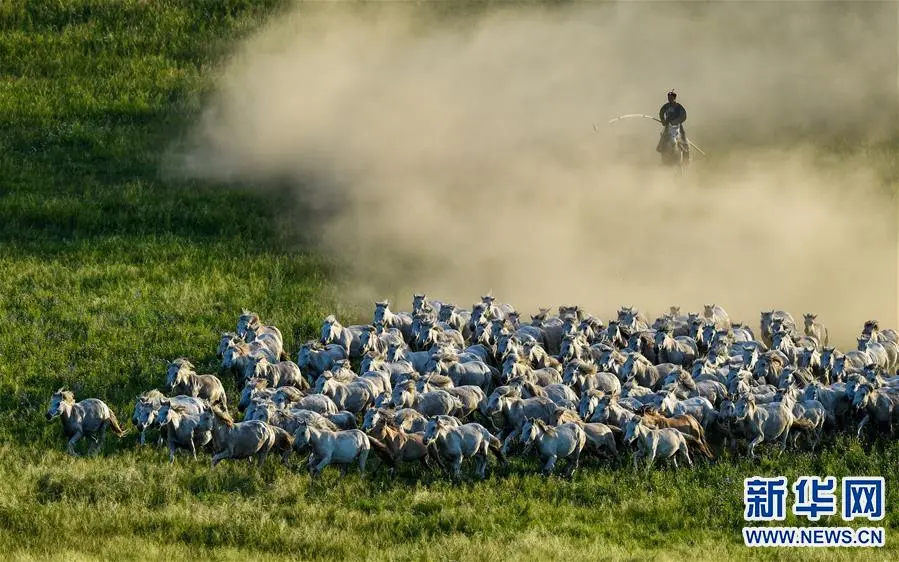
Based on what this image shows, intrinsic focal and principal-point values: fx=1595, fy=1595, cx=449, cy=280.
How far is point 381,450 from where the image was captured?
30.7 metres

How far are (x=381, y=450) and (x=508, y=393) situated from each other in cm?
363

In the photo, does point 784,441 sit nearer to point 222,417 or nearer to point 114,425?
point 222,417

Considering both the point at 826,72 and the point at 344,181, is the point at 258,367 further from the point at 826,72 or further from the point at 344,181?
the point at 826,72

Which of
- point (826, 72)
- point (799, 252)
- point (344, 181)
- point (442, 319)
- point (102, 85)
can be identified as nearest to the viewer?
point (442, 319)

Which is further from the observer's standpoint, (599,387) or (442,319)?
(442,319)

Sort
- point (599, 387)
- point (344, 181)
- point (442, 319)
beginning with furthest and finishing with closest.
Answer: point (344, 181) < point (442, 319) < point (599, 387)

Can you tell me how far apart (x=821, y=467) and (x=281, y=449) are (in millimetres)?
10720

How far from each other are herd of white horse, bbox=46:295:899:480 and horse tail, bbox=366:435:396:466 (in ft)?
0.13

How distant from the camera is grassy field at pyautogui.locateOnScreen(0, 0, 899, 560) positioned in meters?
27.9

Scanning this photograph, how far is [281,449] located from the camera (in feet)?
102

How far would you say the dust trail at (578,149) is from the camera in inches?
1957

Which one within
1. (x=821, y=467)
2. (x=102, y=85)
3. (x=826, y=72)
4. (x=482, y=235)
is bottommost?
(x=821, y=467)

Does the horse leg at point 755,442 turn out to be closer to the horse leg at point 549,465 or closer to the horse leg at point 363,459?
the horse leg at point 549,465

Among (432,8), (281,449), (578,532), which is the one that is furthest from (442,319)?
(432,8)
